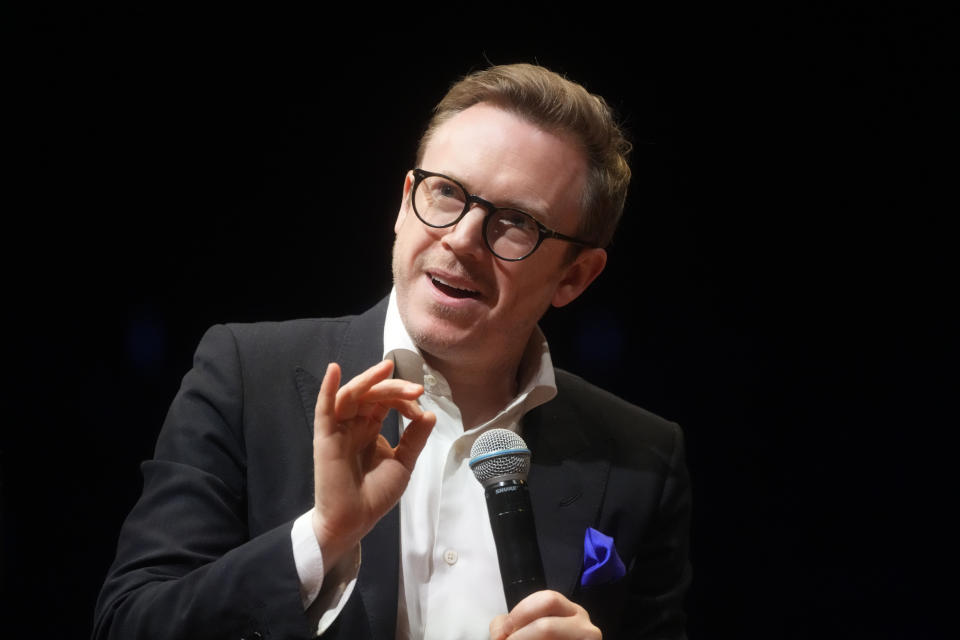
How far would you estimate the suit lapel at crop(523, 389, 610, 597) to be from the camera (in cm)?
186

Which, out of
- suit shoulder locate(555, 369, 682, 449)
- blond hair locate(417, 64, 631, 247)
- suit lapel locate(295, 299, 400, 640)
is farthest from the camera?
suit shoulder locate(555, 369, 682, 449)

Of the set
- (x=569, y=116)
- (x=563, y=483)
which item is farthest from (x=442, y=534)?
(x=569, y=116)

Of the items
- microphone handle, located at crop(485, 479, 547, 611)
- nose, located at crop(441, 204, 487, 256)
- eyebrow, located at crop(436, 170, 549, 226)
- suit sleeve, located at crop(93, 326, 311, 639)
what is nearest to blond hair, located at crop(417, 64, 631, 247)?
eyebrow, located at crop(436, 170, 549, 226)

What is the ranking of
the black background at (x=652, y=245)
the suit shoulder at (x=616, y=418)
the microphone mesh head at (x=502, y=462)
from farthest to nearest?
the black background at (x=652, y=245), the suit shoulder at (x=616, y=418), the microphone mesh head at (x=502, y=462)

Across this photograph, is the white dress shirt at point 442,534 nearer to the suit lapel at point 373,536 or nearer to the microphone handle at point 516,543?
the suit lapel at point 373,536

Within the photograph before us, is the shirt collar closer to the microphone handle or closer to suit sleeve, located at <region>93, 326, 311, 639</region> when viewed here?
suit sleeve, located at <region>93, 326, 311, 639</region>

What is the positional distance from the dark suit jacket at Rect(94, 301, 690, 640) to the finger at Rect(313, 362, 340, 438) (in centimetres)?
23

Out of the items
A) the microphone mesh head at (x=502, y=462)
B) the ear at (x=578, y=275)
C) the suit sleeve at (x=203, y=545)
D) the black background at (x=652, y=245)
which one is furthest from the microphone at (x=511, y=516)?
the black background at (x=652, y=245)

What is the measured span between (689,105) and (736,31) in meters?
0.28

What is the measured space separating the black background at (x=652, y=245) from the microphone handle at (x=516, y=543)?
166cm

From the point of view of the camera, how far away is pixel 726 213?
319cm

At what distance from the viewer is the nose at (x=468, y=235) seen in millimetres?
1826

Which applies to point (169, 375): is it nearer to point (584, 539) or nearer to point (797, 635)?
point (584, 539)

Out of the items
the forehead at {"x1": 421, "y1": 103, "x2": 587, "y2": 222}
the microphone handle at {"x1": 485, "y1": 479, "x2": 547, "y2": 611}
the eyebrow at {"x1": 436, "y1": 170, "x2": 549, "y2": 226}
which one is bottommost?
the microphone handle at {"x1": 485, "y1": 479, "x2": 547, "y2": 611}
